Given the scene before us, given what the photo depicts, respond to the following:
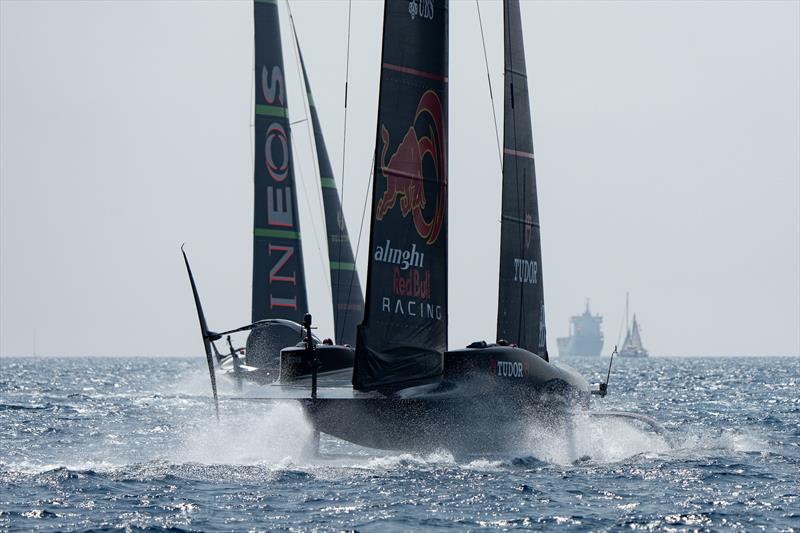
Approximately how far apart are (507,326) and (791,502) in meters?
8.52

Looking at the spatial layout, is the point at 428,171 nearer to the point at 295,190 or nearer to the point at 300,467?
the point at 300,467

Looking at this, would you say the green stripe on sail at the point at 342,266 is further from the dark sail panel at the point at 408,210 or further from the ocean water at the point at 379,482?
the dark sail panel at the point at 408,210

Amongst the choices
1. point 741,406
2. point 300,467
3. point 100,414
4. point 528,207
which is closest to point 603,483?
point 300,467

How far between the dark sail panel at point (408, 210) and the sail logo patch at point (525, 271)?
410 centimetres

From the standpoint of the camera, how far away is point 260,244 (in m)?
36.6

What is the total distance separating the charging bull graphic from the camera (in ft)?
63.7

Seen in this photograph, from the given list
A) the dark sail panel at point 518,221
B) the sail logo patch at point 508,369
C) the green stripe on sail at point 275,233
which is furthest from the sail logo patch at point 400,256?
the green stripe on sail at point 275,233

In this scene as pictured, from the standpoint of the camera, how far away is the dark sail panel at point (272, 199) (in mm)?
36562

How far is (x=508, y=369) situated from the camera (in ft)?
66.1

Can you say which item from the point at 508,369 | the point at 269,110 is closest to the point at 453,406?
the point at 508,369

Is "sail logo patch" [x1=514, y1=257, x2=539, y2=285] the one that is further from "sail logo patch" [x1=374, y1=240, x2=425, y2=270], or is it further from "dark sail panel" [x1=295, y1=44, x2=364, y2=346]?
"dark sail panel" [x1=295, y1=44, x2=364, y2=346]

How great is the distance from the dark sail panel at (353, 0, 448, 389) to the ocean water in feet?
5.20

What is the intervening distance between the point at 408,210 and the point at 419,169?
0.67 m

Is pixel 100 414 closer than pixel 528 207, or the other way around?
pixel 528 207
